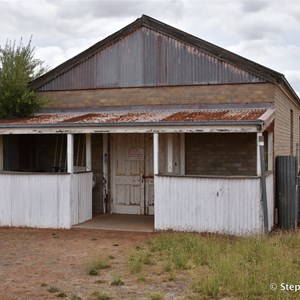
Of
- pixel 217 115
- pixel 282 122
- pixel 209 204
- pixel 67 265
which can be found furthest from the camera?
pixel 282 122

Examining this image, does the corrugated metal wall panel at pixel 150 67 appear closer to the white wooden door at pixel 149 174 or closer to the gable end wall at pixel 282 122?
the gable end wall at pixel 282 122

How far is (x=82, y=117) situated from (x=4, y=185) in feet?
8.67

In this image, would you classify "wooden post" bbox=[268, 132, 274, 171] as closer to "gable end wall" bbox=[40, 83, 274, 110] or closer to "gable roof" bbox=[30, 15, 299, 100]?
"gable end wall" bbox=[40, 83, 274, 110]

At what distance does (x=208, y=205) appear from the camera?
10867 mm

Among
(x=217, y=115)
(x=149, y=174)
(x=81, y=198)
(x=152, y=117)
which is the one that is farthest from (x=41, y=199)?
(x=217, y=115)

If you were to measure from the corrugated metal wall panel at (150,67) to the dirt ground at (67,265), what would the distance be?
14.6 ft

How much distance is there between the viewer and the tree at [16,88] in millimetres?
13922

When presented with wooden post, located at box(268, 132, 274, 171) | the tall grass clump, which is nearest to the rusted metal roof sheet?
wooden post, located at box(268, 132, 274, 171)

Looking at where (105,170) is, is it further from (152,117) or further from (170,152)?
(152,117)

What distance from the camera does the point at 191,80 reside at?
13.1 m

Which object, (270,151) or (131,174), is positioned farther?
(131,174)

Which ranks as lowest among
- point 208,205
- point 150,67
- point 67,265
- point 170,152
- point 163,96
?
point 67,265

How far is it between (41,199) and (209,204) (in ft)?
13.7

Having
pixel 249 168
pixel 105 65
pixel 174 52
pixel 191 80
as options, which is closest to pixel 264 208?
pixel 249 168
